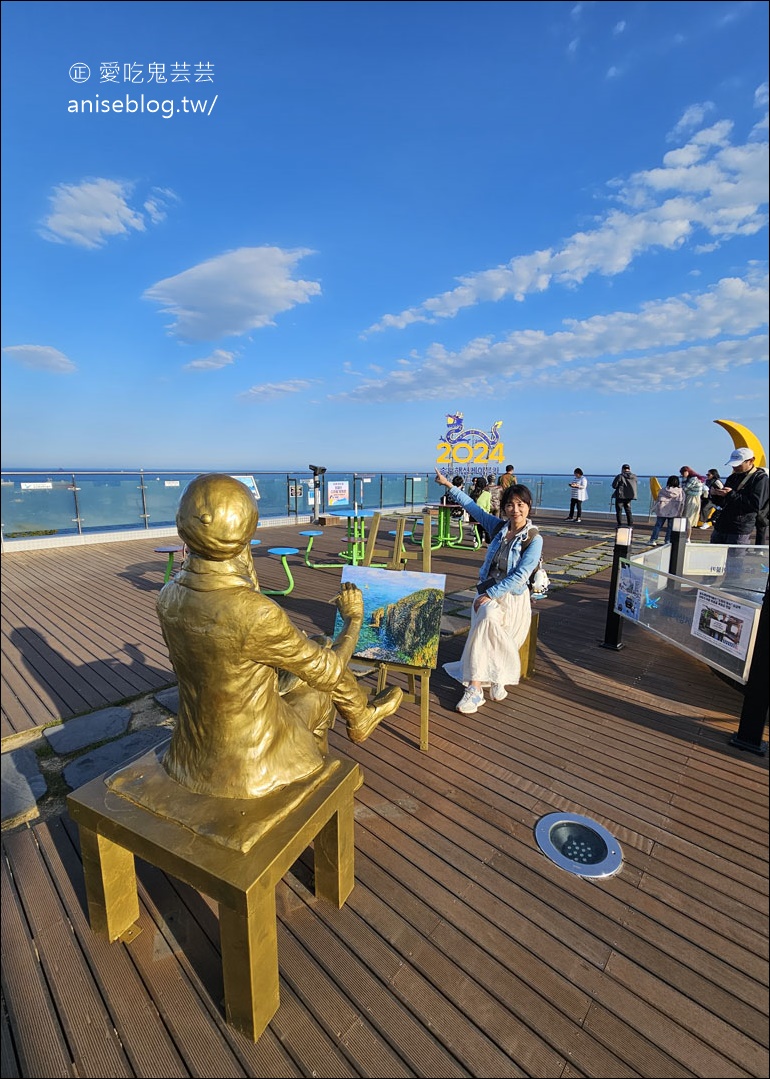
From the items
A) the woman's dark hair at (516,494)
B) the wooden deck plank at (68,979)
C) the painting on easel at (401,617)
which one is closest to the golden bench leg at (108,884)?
the wooden deck plank at (68,979)

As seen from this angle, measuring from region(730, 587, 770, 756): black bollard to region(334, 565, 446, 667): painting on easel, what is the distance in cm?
215

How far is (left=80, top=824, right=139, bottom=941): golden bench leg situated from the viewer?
1.80 m

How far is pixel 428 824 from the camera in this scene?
8.24ft

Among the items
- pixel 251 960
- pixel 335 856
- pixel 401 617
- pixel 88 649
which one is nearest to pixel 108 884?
pixel 251 960

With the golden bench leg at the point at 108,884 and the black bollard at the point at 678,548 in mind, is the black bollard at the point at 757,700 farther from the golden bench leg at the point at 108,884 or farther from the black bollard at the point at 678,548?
the golden bench leg at the point at 108,884

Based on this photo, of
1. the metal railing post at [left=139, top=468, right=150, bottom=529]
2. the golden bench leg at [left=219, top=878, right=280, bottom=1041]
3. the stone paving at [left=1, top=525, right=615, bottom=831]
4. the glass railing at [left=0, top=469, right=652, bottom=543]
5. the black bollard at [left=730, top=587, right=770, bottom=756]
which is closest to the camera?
the golden bench leg at [left=219, top=878, right=280, bottom=1041]

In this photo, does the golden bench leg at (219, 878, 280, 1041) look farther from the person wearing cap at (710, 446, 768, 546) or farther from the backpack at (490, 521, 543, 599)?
the person wearing cap at (710, 446, 768, 546)

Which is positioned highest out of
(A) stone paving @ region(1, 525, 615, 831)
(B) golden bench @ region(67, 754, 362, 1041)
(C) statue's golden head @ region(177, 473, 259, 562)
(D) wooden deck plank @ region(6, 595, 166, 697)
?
(C) statue's golden head @ region(177, 473, 259, 562)

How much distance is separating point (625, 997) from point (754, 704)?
2352 mm

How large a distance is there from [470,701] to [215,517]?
2.90 meters

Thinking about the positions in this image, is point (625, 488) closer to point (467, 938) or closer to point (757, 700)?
point (757, 700)

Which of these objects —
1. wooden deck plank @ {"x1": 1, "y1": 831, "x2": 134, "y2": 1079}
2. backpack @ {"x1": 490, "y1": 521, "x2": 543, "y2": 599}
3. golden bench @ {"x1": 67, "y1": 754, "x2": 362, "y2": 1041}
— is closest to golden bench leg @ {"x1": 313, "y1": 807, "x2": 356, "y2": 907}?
golden bench @ {"x1": 67, "y1": 754, "x2": 362, "y2": 1041}

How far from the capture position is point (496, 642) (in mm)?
3775

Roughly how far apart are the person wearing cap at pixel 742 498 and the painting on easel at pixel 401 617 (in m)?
5.04
